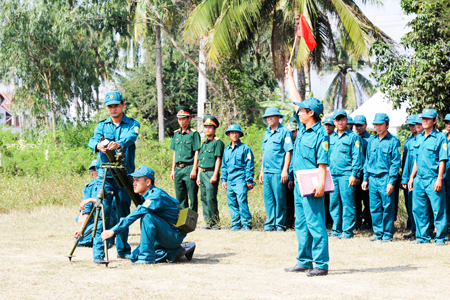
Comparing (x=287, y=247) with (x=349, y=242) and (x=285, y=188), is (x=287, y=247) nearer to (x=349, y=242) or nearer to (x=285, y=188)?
(x=349, y=242)

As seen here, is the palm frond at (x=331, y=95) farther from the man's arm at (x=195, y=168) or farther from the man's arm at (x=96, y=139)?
the man's arm at (x=96, y=139)

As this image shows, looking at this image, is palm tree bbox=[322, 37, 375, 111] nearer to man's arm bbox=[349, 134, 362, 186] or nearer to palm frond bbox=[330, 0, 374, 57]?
palm frond bbox=[330, 0, 374, 57]

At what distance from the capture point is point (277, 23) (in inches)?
705

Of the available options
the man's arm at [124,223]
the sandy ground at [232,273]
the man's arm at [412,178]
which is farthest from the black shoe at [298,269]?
the man's arm at [412,178]

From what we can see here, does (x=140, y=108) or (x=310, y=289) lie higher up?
(x=140, y=108)

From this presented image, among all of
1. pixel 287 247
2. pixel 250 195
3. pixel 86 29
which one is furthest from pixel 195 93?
pixel 287 247

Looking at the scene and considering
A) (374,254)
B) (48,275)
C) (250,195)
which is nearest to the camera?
(48,275)

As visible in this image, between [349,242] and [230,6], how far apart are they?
9.81 m

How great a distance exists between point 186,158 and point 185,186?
0.54 m

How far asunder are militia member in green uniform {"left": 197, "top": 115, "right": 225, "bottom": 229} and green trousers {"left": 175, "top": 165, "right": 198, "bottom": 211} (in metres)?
0.16

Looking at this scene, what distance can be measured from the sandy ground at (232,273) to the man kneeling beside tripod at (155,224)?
0.16 m

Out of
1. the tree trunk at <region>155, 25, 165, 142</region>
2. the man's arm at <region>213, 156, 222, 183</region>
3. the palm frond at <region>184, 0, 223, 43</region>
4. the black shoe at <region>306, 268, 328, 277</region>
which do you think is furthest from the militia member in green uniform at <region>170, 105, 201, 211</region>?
the tree trunk at <region>155, 25, 165, 142</region>

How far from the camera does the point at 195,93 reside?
1405 inches

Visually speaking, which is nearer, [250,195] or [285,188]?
[285,188]
